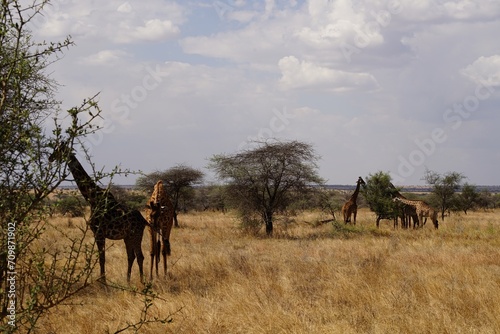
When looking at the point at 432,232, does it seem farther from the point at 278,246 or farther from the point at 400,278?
the point at 400,278

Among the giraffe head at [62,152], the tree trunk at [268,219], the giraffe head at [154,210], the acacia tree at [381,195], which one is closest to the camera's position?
the giraffe head at [62,152]

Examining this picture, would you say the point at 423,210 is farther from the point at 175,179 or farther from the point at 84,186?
the point at 84,186

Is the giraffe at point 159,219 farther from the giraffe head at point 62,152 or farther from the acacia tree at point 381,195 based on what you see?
the acacia tree at point 381,195

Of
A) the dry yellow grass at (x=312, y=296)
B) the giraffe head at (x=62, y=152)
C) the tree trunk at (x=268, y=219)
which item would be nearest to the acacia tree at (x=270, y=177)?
the tree trunk at (x=268, y=219)

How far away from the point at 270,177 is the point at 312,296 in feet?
38.5

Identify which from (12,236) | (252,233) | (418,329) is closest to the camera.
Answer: (12,236)

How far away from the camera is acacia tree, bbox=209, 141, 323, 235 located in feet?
61.9

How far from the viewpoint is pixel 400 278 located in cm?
827

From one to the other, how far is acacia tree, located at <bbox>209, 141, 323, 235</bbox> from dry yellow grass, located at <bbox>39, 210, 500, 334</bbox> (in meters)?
6.84

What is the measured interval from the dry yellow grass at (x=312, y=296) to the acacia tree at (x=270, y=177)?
6836mm

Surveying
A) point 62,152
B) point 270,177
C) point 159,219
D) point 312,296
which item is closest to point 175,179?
point 270,177

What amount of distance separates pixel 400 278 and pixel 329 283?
1.28 metres

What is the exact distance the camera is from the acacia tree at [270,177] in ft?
61.9

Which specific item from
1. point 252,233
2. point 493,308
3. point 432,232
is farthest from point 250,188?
point 493,308
